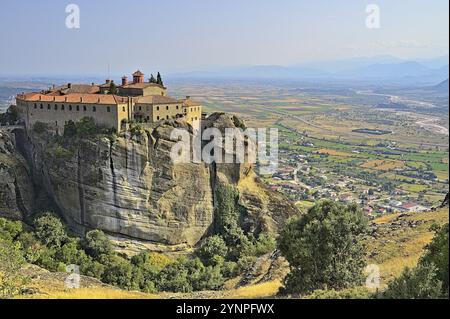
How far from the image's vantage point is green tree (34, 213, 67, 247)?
39.8 m

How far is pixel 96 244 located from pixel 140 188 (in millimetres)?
6282

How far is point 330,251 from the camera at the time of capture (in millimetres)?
17266

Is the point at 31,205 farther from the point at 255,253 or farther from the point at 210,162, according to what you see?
the point at 255,253

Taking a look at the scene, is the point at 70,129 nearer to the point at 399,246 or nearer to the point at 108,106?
the point at 108,106

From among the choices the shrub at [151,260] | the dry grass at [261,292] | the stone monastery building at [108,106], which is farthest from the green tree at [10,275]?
the stone monastery building at [108,106]

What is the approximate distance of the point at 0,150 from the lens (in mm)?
46719

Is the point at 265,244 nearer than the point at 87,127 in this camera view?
Yes

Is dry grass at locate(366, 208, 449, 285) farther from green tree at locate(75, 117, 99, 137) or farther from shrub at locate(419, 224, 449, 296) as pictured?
green tree at locate(75, 117, 99, 137)

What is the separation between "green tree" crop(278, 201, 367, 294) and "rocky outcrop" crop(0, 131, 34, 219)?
3482 centimetres

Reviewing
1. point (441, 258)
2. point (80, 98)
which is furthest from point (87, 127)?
point (441, 258)

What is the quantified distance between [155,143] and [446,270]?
32.1 m

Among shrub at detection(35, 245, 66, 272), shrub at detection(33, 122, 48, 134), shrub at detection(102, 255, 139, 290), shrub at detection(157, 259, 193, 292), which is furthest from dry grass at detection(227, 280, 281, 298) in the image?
shrub at detection(33, 122, 48, 134)

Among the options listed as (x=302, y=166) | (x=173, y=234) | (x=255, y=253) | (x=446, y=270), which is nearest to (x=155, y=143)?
(x=173, y=234)

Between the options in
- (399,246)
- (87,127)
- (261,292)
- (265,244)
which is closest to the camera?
(261,292)
